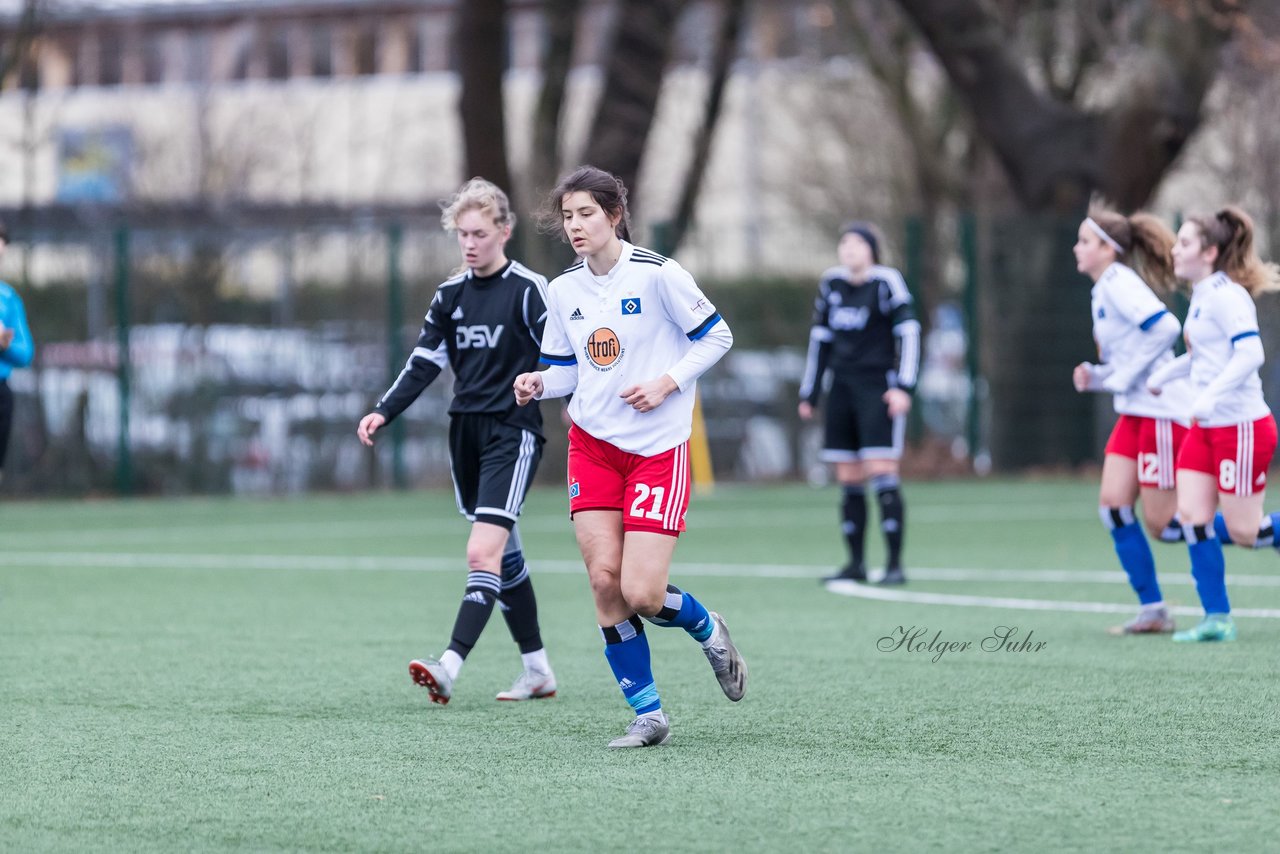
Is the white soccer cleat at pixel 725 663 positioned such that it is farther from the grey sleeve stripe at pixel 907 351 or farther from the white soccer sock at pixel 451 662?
the grey sleeve stripe at pixel 907 351

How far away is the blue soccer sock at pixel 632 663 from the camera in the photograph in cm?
679

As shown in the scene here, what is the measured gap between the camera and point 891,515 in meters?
12.5

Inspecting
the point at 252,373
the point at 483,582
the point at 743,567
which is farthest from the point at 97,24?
the point at 483,582

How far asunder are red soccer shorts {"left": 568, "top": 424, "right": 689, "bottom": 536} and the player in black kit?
542 cm

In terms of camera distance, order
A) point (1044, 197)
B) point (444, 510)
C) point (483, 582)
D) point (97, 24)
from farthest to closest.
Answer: point (97, 24), point (1044, 197), point (444, 510), point (483, 582)

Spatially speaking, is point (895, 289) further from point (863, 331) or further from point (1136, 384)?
point (1136, 384)

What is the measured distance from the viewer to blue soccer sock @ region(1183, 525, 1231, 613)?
908 cm

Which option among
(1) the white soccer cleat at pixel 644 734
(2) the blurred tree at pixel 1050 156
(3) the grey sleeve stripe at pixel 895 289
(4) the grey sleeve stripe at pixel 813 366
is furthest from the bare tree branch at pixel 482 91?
(1) the white soccer cleat at pixel 644 734

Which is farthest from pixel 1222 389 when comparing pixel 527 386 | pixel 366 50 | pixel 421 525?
pixel 366 50

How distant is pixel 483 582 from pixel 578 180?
1.82 meters

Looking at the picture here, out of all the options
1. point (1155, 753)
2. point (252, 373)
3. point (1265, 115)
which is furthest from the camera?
point (1265, 115)

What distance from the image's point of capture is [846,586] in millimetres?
12094

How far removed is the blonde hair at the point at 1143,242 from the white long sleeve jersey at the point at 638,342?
3.39 metres

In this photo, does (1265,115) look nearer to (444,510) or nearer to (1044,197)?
(1044,197)
